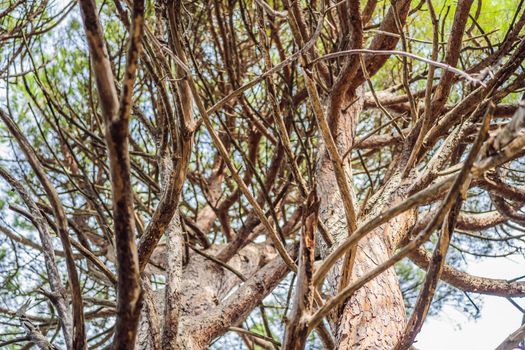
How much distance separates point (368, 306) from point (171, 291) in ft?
1.26

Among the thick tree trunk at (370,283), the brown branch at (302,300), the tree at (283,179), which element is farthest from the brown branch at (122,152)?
the thick tree trunk at (370,283)

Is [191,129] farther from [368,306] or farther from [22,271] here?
[22,271]

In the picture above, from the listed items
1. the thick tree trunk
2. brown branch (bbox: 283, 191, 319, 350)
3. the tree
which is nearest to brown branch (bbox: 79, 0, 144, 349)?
the tree

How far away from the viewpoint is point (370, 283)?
0.93 metres

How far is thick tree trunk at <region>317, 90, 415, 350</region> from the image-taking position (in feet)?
2.68

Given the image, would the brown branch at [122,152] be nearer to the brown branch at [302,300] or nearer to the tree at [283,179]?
the tree at [283,179]

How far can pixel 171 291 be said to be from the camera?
32.2 inches

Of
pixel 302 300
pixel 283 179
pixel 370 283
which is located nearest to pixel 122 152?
pixel 302 300

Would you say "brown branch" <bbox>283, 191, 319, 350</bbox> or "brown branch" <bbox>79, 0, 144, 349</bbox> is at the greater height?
"brown branch" <bbox>79, 0, 144, 349</bbox>

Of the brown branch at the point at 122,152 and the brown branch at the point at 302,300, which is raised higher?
the brown branch at the point at 122,152

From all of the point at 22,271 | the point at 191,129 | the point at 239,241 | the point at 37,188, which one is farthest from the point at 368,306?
the point at 22,271

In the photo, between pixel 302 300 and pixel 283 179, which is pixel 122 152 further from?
pixel 283 179

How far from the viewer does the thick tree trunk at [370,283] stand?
0.82m

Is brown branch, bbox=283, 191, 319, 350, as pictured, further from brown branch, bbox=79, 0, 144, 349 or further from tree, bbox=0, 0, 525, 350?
brown branch, bbox=79, 0, 144, 349
